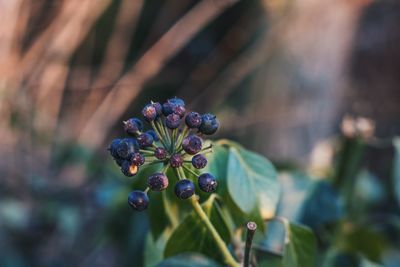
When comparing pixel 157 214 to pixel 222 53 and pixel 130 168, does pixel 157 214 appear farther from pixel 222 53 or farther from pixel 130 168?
pixel 222 53

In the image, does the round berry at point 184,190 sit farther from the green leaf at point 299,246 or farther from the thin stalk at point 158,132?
the green leaf at point 299,246

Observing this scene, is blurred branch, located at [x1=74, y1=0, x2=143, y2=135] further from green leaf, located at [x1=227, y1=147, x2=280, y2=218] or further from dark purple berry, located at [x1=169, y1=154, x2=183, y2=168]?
dark purple berry, located at [x1=169, y1=154, x2=183, y2=168]

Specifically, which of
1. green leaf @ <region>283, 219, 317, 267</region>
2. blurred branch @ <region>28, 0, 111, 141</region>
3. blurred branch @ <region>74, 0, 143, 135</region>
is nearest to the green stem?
green leaf @ <region>283, 219, 317, 267</region>

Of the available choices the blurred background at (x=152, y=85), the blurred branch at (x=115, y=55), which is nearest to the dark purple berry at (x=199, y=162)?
the blurred background at (x=152, y=85)

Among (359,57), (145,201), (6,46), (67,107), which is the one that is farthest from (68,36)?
(145,201)

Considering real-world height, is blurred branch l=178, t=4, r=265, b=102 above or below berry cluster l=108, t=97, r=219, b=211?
above

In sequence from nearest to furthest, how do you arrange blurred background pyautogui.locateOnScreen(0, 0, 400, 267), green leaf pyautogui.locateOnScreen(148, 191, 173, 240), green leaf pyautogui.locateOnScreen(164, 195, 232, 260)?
green leaf pyautogui.locateOnScreen(164, 195, 232, 260) < green leaf pyautogui.locateOnScreen(148, 191, 173, 240) < blurred background pyautogui.locateOnScreen(0, 0, 400, 267)
